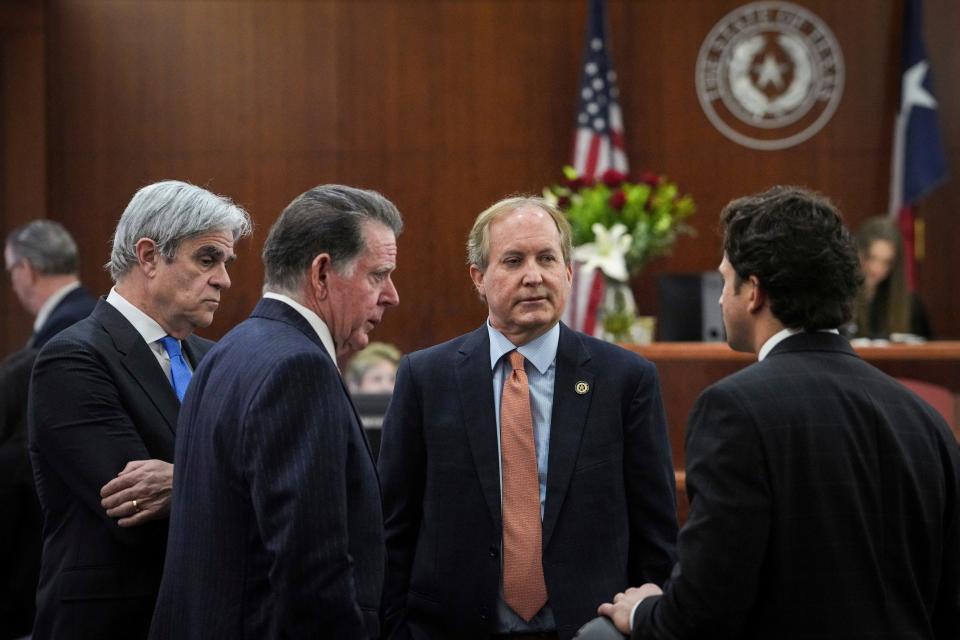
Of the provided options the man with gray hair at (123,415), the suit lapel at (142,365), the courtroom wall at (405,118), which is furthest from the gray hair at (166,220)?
the courtroom wall at (405,118)

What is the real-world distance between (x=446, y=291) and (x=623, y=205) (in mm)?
2973

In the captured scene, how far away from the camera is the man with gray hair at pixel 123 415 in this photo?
2.28 meters

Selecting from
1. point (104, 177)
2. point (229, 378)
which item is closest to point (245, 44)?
point (104, 177)

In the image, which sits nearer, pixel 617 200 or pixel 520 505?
pixel 520 505

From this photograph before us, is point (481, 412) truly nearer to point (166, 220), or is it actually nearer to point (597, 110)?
point (166, 220)

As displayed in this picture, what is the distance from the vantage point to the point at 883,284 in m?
6.18

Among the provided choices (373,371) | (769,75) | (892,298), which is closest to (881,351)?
(892,298)

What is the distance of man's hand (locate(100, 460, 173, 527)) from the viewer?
2.25 meters

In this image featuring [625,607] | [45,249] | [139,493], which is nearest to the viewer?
[625,607]

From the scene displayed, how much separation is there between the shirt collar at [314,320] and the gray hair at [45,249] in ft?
8.48

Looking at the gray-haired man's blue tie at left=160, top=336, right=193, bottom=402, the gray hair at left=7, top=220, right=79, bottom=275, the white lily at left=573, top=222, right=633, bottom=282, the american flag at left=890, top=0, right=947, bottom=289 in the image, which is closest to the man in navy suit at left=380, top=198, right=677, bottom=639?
the gray-haired man's blue tie at left=160, top=336, right=193, bottom=402

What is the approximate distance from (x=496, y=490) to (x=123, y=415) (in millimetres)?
775

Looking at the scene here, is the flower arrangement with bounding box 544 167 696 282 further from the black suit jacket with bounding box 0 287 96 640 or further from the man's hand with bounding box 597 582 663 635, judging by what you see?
the man's hand with bounding box 597 582 663 635

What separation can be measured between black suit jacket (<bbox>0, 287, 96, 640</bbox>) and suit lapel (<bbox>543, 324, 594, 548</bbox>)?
173cm
